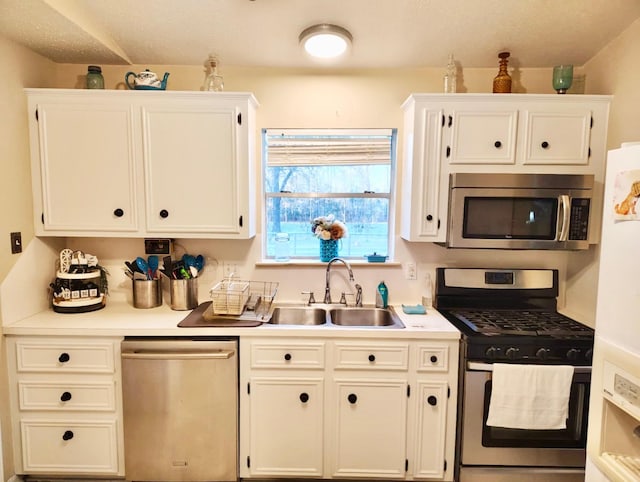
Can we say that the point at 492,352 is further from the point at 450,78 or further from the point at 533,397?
the point at 450,78

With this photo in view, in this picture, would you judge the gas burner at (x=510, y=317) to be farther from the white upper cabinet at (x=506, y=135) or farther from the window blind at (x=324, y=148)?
the window blind at (x=324, y=148)

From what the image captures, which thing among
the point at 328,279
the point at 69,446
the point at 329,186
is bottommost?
the point at 69,446

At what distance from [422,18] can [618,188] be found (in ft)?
4.35

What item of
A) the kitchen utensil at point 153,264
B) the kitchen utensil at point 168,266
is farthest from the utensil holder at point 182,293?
the kitchen utensil at point 153,264

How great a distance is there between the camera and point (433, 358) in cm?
191

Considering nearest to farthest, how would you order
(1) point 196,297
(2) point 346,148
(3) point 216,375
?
(3) point 216,375
(1) point 196,297
(2) point 346,148

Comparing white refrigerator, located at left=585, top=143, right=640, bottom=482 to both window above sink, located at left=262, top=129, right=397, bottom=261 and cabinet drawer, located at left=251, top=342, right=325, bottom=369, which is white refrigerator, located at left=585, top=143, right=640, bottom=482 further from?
window above sink, located at left=262, top=129, right=397, bottom=261

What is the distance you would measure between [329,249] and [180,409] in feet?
4.27

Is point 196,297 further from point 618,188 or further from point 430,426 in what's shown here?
point 618,188

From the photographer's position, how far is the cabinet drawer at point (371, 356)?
192 cm

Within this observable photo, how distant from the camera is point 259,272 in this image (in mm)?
2469

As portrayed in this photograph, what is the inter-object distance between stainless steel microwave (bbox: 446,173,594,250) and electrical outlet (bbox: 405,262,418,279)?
15.9 inches

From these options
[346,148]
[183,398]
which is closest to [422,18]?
[346,148]

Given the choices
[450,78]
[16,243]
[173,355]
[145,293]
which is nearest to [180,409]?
[173,355]
